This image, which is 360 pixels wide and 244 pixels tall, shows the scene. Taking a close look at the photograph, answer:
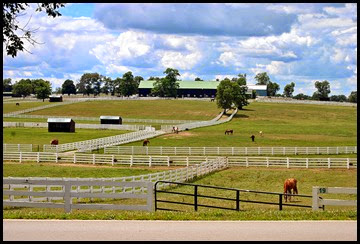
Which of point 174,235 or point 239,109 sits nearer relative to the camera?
point 174,235

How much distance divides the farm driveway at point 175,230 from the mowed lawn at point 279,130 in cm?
4590

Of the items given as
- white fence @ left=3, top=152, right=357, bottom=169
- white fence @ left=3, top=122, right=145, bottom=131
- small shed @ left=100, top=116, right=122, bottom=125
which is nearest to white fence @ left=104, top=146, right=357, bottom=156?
white fence @ left=3, top=152, right=357, bottom=169

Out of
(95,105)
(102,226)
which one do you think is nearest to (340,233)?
(102,226)

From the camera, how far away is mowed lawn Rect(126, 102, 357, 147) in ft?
209

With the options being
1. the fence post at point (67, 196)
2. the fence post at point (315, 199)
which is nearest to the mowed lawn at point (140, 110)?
the fence post at point (315, 199)

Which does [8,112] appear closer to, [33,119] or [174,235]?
[33,119]

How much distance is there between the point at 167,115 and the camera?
4818 inches

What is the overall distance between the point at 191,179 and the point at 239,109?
10066 cm

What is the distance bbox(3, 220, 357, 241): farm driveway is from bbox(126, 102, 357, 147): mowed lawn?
45.9 metres

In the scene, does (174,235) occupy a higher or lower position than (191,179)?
higher

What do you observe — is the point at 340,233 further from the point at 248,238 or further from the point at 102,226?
the point at 102,226

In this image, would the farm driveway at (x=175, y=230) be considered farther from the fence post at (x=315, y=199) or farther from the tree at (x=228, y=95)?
the tree at (x=228, y=95)

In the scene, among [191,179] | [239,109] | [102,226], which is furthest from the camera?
[239,109]

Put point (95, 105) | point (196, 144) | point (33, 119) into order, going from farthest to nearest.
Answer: point (95, 105)
point (33, 119)
point (196, 144)
